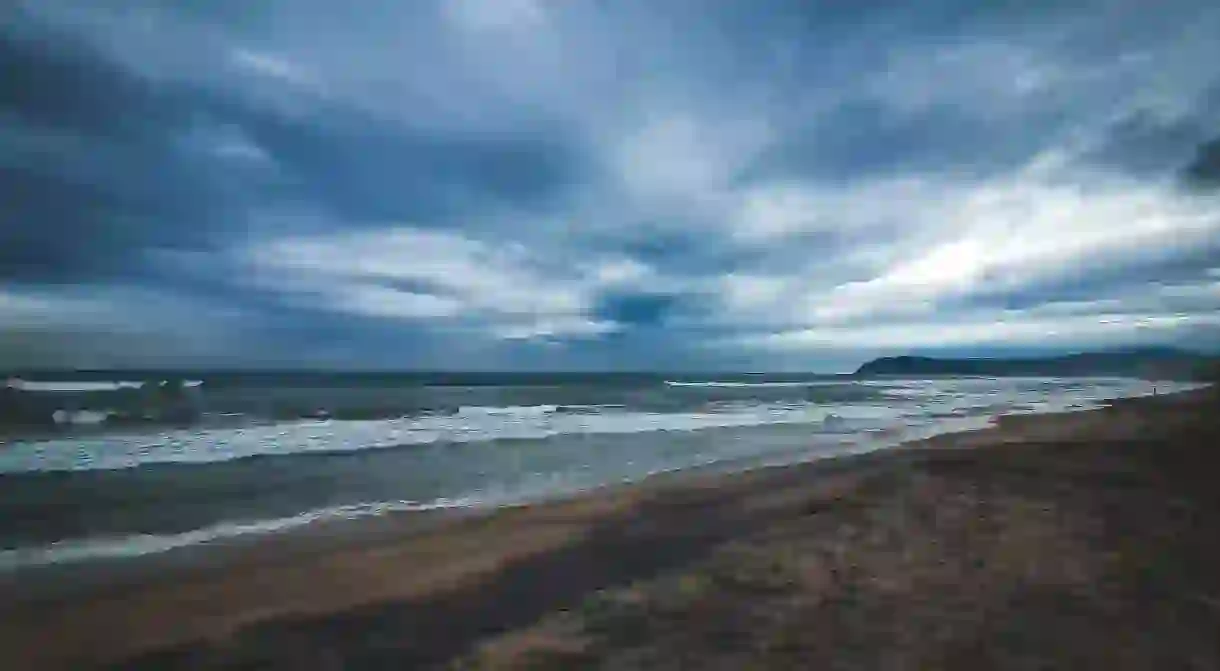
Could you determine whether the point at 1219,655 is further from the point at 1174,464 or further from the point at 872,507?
the point at 1174,464

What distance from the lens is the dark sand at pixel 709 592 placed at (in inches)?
199

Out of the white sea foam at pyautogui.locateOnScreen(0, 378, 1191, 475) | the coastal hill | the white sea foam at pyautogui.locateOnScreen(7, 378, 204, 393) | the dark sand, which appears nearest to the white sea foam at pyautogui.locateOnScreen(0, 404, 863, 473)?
the white sea foam at pyautogui.locateOnScreen(0, 378, 1191, 475)

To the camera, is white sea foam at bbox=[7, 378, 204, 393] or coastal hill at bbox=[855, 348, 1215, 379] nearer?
white sea foam at bbox=[7, 378, 204, 393]

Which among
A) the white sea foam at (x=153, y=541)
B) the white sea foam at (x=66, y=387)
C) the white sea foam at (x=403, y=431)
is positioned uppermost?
the white sea foam at (x=66, y=387)

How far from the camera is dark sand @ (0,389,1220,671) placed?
16.6ft

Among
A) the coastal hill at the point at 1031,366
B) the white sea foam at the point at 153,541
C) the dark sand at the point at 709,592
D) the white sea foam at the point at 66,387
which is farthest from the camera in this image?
the coastal hill at the point at 1031,366

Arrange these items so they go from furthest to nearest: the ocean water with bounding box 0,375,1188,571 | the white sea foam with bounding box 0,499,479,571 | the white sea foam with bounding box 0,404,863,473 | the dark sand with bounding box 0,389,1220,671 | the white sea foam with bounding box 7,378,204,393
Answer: the white sea foam with bounding box 7,378,204,393
the white sea foam with bounding box 0,404,863,473
the ocean water with bounding box 0,375,1188,571
the white sea foam with bounding box 0,499,479,571
the dark sand with bounding box 0,389,1220,671

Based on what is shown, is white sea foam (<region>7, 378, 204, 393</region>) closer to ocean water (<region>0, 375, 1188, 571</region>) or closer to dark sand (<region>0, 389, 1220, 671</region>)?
ocean water (<region>0, 375, 1188, 571</region>)

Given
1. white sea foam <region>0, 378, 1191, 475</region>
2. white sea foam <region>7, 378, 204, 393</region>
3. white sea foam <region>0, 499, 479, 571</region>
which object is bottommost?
white sea foam <region>0, 499, 479, 571</region>

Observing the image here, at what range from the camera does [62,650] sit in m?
5.87

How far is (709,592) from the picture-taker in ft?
21.1

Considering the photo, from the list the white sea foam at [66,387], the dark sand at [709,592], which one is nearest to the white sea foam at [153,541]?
the dark sand at [709,592]

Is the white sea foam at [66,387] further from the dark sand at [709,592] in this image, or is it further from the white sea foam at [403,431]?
the dark sand at [709,592]

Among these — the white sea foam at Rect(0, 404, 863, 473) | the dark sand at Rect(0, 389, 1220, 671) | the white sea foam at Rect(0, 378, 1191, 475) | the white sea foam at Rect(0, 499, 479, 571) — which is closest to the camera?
the dark sand at Rect(0, 389, 1220, 671)
